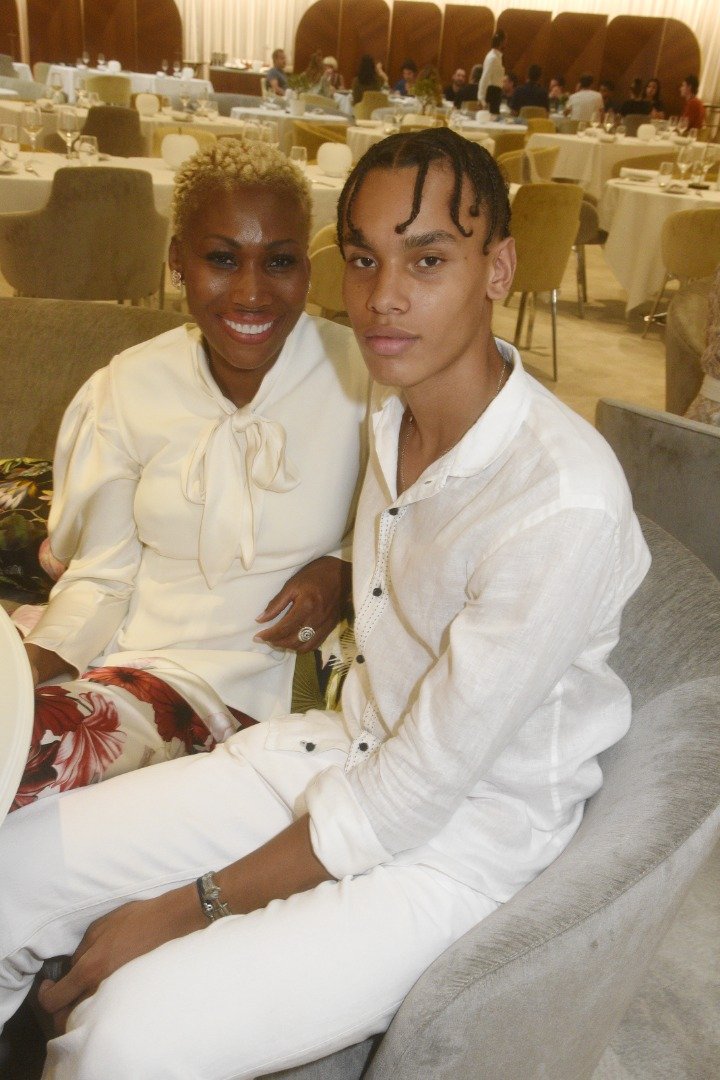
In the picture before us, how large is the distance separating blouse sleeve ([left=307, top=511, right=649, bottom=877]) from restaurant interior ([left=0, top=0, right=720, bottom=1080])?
0.15 metres

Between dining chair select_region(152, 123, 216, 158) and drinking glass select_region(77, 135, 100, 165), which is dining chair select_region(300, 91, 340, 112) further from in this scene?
drinking glass select_region(77, 135, 100, 165)

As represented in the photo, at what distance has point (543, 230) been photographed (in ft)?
14.2

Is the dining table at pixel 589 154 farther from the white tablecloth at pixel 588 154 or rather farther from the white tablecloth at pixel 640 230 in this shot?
the white tablecloth at pixel 640 230

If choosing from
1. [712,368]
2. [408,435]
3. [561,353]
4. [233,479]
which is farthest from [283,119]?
[408,435]

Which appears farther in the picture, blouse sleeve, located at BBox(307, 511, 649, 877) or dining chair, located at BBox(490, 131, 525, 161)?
dining chair, located at BBox(490, 131, 525, 161)

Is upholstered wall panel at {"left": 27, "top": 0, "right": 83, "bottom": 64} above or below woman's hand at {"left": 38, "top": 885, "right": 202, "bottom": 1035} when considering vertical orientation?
above

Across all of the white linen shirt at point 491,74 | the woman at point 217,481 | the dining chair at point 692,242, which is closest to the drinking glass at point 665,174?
the dining chair at point 692,242

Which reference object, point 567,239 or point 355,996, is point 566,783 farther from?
point 567,239

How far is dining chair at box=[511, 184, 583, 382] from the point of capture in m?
4.24

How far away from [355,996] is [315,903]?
10 centimetres

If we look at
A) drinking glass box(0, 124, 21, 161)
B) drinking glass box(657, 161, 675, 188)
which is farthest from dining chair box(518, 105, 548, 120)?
drinking glass box(0, 124, 21, 161)

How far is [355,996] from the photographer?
921 mm

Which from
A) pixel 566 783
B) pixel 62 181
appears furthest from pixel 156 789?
pixel 62 181

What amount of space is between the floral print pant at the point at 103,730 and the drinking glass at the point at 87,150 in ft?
12.3
